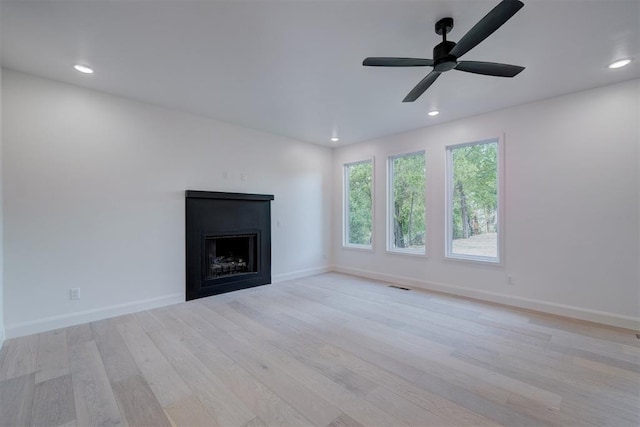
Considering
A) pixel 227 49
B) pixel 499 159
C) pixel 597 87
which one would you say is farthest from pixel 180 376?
pixel 597 87

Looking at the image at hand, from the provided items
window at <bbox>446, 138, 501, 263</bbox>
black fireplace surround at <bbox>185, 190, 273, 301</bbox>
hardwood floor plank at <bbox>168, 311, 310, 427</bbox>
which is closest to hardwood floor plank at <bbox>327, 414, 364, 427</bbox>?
hardwood floor plank at <bbox>168, 311, 310, 427</bbox>

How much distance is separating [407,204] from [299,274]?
241cm

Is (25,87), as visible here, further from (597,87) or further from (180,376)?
(597,87)

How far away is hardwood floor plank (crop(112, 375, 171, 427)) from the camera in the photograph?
5.48 ft

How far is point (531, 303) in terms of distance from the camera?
11.8 feet

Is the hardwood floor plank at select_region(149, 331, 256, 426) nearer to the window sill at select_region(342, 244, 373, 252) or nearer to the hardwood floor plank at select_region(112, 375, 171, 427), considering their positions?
the hardwood floor plank at select_region(112, 375, 171, 427)

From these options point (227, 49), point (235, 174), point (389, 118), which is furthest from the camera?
point (235, 174)

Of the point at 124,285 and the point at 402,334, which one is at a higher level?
the point at 124,285

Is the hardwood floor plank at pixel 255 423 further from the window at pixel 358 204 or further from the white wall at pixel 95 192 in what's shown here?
the window at pixel 358 204

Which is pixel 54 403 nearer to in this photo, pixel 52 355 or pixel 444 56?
pixel 52 355

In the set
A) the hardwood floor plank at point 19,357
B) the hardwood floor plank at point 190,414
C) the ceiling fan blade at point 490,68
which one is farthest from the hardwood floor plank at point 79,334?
the ceiling fan blade at point 490,68

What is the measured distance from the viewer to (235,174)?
4535 millimetres

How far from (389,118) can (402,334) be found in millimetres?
3006

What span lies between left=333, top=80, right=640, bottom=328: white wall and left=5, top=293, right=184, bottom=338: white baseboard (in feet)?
13.7
